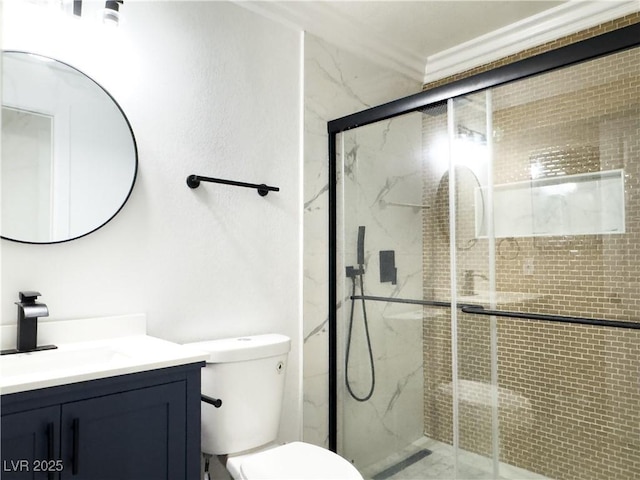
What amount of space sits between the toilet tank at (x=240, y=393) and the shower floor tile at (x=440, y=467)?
0.69m

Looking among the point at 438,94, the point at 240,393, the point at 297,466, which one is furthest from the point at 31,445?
the point at 438,94

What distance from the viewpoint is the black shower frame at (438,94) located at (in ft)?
5.14

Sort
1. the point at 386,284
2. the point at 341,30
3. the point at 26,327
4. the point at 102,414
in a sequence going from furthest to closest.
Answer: the point at 341,30 < the point at 386,284 < the point at 26,327 < the point at 102,414

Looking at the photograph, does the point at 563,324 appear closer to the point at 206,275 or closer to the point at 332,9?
the point at 206,275

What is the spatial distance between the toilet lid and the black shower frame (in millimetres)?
709

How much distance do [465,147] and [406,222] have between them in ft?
1.41

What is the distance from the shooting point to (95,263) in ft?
5.41

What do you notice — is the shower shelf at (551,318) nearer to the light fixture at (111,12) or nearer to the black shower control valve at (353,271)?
the black shower control valve at (353,271)

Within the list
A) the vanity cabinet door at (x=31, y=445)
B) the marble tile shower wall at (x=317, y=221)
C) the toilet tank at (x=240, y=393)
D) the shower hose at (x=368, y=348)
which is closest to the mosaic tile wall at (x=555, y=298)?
the shower hose at (x=368, y=348)

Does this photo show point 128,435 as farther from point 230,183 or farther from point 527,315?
point 527,315

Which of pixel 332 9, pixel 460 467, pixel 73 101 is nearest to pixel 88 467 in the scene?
pixel 73 101

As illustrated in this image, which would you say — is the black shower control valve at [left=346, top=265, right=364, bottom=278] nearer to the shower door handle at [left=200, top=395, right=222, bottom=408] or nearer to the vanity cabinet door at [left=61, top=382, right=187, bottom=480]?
the shower door handle at [left=200, top=395, right=222, bottom=408]

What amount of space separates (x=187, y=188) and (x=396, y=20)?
1436 millimetres

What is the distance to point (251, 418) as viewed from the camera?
70.3 inches
